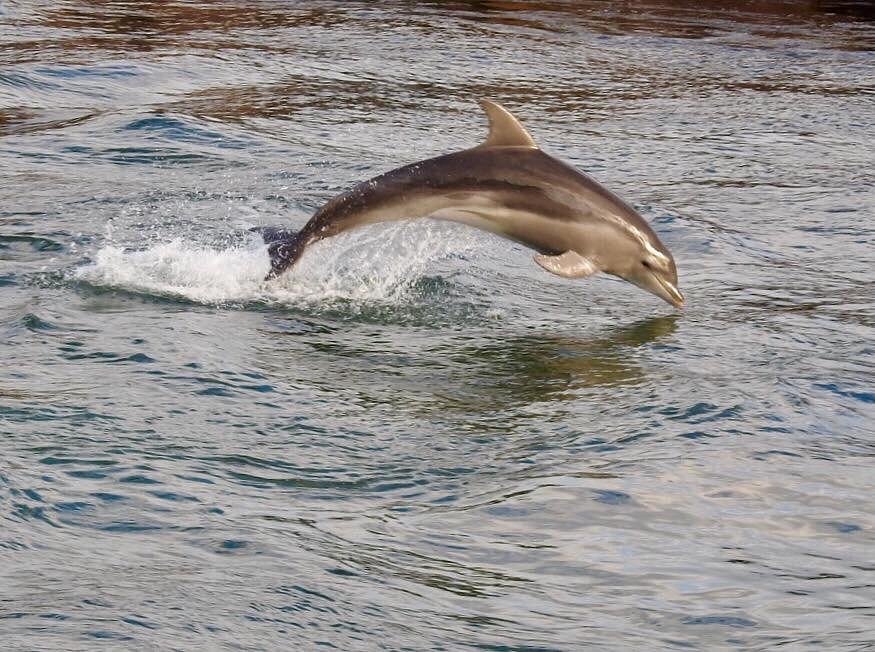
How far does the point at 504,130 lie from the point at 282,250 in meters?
1.38

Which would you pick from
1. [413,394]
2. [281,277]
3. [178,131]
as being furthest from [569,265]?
[178,131]

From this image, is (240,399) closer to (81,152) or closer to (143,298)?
(143,298)

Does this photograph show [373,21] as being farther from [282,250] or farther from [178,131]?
[282,250]

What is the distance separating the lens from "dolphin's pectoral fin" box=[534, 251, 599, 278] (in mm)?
8836

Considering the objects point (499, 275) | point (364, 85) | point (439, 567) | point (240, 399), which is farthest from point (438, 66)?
point (439, 567)

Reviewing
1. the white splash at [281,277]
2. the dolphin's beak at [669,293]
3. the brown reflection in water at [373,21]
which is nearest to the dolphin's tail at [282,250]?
the white splash at [281,277]

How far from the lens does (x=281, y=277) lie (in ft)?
31.0

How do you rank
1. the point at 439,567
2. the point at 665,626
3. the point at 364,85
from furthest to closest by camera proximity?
the point at 364,85
the point at 439,567
the point at 665,626

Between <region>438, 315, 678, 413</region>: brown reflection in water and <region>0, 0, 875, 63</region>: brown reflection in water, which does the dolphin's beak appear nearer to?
<region>438, 315, 678, 413</region>: brown reflection in water

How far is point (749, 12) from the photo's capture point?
77.0ft

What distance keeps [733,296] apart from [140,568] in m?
5.37

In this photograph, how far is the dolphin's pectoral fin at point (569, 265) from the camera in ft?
29.0

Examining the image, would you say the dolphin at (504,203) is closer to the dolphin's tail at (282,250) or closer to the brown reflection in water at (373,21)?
the dolphin's tail at (282,250)

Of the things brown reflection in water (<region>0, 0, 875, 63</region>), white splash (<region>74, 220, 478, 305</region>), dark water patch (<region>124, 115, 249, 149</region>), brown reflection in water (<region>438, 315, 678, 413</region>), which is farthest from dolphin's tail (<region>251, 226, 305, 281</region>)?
brown reflection in water (<region>0, 0, 875, 63</region>)
